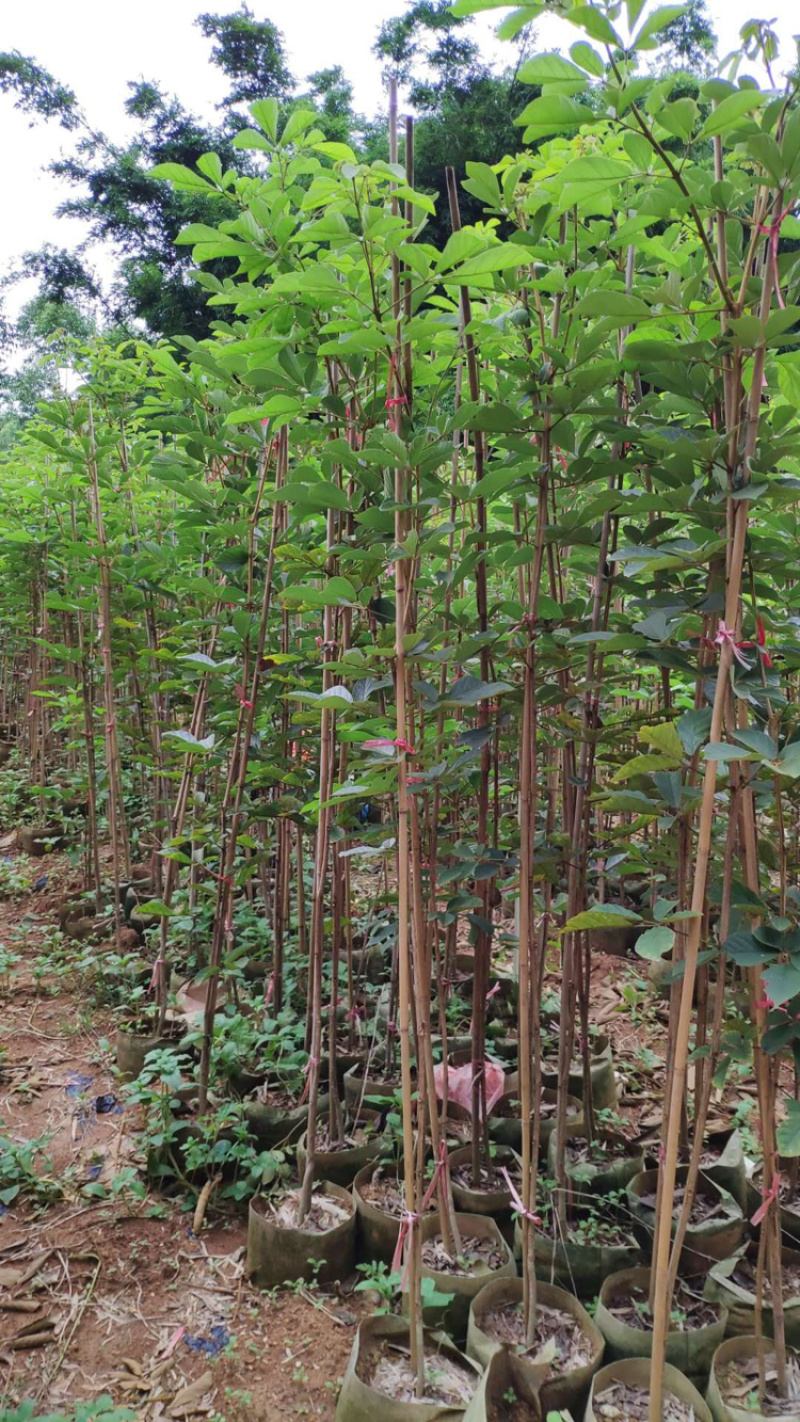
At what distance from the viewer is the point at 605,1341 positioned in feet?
4.99

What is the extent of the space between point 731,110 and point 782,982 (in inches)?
37.0

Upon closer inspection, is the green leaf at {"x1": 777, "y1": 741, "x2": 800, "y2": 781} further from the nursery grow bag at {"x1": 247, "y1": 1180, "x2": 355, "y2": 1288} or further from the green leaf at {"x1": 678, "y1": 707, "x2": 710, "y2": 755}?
the nursery grow bag at {"x1": 247, "y1": 1180, "x2": 355, "y2": 1288}

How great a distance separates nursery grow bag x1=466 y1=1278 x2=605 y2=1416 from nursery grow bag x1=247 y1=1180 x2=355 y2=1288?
1.28 ft

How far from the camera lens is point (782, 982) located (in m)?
1.00

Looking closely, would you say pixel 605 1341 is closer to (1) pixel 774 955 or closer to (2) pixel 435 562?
(1) pixel 774 955

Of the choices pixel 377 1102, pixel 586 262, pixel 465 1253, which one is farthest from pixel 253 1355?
pixel 586 262

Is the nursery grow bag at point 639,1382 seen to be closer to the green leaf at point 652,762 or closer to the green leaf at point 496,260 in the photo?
the green leaf at point 652,762

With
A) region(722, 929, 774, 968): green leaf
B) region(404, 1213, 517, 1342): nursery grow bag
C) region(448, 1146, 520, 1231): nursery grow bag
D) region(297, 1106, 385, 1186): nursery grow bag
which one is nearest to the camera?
region(722, 929, 774, 968): green leaf

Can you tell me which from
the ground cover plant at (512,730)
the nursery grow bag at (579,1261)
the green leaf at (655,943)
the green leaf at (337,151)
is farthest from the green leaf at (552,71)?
the nursery grow bag at (579,1261)

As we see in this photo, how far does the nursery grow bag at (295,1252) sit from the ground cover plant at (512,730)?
1 centimetres

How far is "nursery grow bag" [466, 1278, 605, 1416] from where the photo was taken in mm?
1427

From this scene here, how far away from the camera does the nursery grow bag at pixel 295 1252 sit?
A: 1.85 meters

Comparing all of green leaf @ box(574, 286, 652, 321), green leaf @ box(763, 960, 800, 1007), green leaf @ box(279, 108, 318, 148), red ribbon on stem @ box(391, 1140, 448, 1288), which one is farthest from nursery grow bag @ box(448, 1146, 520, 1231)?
green leaf @ box(279, 108, 318, 148)

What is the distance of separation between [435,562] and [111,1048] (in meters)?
2.03
